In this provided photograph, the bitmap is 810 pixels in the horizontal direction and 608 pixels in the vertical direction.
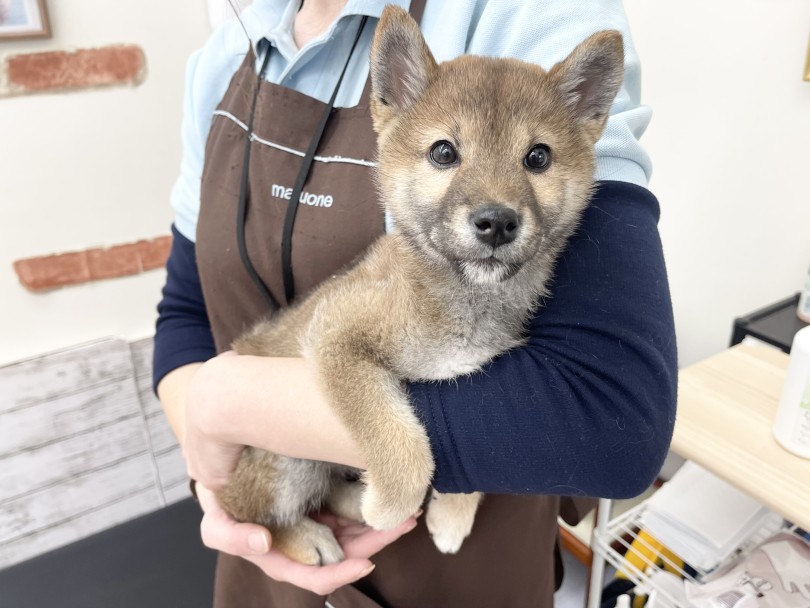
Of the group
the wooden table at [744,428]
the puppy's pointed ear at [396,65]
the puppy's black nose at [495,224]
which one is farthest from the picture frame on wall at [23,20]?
the wooden table at [744,428]

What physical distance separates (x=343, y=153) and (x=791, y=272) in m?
1.84

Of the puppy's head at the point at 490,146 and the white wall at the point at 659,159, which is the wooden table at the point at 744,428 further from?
the puppy's head at the point at 490,146

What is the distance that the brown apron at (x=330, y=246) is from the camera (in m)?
1.12

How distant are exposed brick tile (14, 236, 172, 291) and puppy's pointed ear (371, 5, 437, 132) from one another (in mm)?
1996

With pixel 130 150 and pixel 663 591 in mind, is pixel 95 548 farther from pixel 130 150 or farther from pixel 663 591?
pixel 663 591

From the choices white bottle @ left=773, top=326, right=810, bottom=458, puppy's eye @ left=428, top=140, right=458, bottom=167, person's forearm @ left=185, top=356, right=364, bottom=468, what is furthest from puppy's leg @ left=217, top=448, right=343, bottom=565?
white bottle @ left=773, top=326, right=810, bottom=458

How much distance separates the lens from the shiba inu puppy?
3.00 ft

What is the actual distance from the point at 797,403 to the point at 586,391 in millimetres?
883

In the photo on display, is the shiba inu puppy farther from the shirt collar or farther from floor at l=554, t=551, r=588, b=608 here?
floor at l=554, t=551, r=588, b=608

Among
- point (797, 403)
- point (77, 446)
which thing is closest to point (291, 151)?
point (797, 403)

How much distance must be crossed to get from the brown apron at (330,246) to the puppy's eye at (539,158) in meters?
0.29

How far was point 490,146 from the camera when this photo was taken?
954 mm

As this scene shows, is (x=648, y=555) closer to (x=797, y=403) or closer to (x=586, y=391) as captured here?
(x=797, y=403)

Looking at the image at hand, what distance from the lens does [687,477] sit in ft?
6.52
